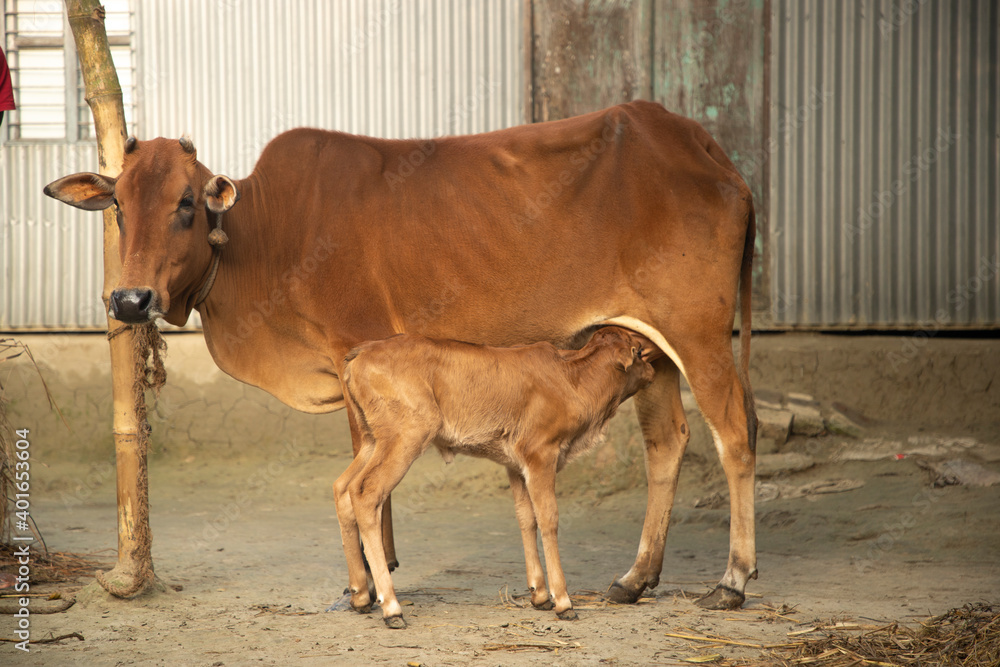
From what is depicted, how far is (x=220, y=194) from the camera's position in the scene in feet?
17.9

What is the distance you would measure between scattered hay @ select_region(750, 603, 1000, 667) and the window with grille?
28.6ft

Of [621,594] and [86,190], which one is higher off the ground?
[86,190]

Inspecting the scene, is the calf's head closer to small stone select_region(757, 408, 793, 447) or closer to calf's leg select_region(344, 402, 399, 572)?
calf's leg select_region(344, 402, 399, 572)

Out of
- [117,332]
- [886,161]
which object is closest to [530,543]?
[117,332]

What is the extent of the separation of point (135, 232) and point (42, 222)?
595 cm

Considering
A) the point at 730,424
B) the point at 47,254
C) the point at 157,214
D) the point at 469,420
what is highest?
the point at 157,214

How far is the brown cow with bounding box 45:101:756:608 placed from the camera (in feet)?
18.5

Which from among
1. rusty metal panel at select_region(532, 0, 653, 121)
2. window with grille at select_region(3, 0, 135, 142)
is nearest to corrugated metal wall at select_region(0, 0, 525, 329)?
window with grille at select_region(3, 0, 135, 142)

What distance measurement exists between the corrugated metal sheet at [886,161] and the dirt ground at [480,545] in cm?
103

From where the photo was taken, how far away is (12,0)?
10.4 meters

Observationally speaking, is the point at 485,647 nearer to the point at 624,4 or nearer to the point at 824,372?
the point at 824,372

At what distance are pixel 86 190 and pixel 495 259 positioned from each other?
2357 millimetres

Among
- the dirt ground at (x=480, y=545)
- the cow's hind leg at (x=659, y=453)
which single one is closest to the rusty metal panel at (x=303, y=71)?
the dirt ground at (x=480, y=545)

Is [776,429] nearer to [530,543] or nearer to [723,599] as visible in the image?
[723,599]
